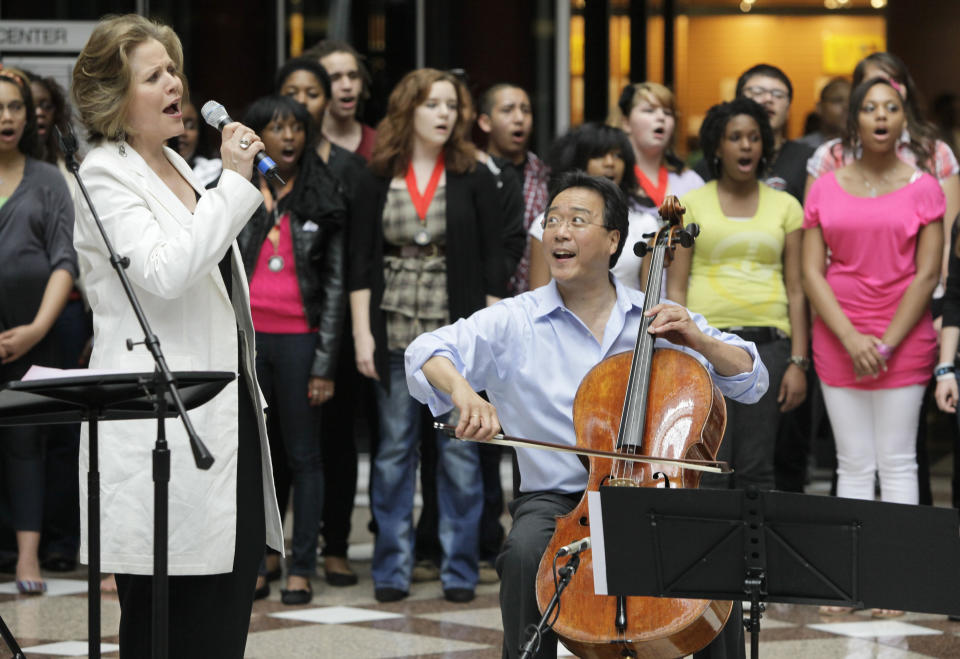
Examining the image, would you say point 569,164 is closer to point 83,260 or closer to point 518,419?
point 518,419

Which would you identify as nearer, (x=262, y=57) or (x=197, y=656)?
(x=197, y=656)

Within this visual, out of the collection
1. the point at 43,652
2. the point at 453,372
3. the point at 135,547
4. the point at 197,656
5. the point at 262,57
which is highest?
the point at 262,57

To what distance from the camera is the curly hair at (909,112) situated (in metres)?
5.32

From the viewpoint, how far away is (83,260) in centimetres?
303

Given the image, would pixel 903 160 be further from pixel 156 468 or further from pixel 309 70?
pixel 156 468

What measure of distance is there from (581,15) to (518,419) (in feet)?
14.7

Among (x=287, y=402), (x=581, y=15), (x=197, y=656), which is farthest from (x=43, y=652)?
(x=581, y=15)

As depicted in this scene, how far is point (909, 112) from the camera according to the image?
5.56 m

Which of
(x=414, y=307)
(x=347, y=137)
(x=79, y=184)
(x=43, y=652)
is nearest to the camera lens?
(x=79, y=184)

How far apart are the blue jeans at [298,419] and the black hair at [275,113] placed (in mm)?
751

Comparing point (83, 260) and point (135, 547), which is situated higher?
point (83, 260)

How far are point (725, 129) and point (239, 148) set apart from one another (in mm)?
2746

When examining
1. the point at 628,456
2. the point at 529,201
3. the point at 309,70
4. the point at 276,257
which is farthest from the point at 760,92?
the point at 628,456

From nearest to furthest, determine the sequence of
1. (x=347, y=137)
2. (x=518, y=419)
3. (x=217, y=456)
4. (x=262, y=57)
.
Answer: (x=217, y=456)
(x=518, y=419)
(x=347, y=137)
(x=262, y=57)
